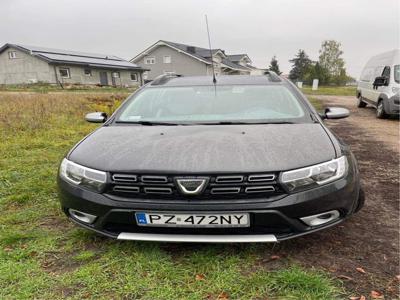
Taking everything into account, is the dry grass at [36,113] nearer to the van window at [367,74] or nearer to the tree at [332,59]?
the van window at [367,74]

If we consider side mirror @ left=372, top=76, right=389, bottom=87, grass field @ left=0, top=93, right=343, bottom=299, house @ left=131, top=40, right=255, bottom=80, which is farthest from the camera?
house @ left=131, top=40, right=255, bottom=80

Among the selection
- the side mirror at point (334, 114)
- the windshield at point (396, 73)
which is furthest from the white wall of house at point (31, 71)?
the side mirror at point (334, 114)

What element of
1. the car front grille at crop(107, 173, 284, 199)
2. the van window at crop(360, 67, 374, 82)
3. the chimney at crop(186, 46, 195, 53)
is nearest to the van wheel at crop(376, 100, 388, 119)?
the van window at crop(360, 67, 374, 82)

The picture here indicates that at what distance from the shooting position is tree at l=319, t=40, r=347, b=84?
6612 cm

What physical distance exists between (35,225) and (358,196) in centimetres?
276

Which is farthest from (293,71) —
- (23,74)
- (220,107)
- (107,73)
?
(220,107)

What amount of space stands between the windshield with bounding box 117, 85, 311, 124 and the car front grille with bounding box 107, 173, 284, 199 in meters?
1.00

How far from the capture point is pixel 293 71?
3137 inches

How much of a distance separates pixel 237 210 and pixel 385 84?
33.5 ft

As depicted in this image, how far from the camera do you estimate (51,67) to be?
34.0m

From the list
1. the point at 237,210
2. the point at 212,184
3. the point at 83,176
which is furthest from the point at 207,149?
the point at 83,176

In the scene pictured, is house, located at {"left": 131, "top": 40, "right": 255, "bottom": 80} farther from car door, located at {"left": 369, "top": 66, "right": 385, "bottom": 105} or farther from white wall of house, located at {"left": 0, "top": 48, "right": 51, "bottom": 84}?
car door, located at {"left": 369, "top": 66, "right": 385, "bottom": 105}

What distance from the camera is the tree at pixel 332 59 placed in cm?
6612

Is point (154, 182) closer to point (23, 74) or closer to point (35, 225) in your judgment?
point (35, 225)
